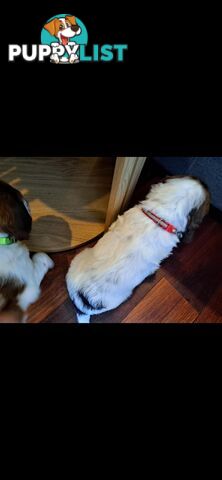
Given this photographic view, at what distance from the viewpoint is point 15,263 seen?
3.64ft

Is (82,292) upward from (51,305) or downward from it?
upward

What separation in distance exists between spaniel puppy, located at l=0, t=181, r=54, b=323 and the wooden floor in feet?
0.32

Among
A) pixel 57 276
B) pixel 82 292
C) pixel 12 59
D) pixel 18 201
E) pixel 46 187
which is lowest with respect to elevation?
pixel 57 276

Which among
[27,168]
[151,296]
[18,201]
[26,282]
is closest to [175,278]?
[151,296]

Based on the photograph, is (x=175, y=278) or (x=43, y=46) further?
(x=175, y=278)

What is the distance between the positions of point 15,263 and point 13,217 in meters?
0.23

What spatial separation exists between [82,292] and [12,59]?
0.75 meters

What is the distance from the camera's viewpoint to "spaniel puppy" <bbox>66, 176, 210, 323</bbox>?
1.06 m

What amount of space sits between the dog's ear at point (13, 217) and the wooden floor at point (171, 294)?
448 millimetres

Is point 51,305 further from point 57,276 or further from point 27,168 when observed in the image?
point 27,168

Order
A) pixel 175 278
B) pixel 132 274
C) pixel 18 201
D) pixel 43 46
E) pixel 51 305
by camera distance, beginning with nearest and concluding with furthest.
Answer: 1. pixel 43 46
2. pixel 18 201
3. pixel 132 274
4. pixel 51 305
5. pixel 175 278

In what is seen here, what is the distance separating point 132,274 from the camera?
1.09 meters

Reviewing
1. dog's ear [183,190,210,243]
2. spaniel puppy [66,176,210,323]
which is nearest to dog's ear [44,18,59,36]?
spaniel puppy [66,176,210,323]

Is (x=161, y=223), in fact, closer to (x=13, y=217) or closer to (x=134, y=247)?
(x=134, y=247)
